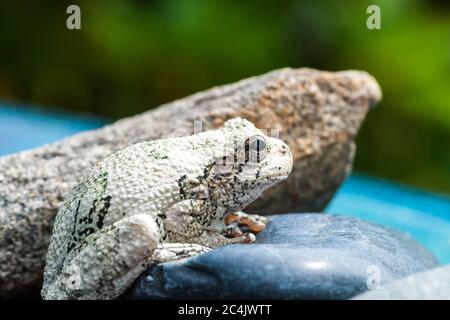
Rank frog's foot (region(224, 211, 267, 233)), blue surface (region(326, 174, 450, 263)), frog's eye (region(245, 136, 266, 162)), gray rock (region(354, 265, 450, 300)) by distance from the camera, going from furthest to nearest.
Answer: blue surface (region(326, 174, 450, 263)) < frog's foot (region(224, 211, 267, 233)) < frog's eye (region(245, 136, 266, 162)) < gray rock (region(354, 265, 450, 300))

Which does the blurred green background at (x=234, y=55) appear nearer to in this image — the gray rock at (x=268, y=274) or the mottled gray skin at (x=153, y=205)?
the mottled gray skin at (x=153, y=205)

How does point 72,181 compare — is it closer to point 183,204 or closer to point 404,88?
point 183,204

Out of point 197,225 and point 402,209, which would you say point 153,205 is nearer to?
point 197,225

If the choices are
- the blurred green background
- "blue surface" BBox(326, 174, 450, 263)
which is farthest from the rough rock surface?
the blurred green background

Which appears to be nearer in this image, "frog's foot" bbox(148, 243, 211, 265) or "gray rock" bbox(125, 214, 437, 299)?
"gray rock" bbox(125, 214, 437, 299)

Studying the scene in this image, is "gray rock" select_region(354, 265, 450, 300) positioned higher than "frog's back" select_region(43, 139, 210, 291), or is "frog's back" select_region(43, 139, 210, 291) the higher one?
"frog's back" select_region(43, 139, 210, 291)

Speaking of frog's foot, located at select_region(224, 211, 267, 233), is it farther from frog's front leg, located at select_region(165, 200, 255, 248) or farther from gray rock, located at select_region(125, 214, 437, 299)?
gray rock, located at select_region(125, 214, 437, 299)

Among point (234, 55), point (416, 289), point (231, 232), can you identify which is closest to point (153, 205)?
point (231, 232)
